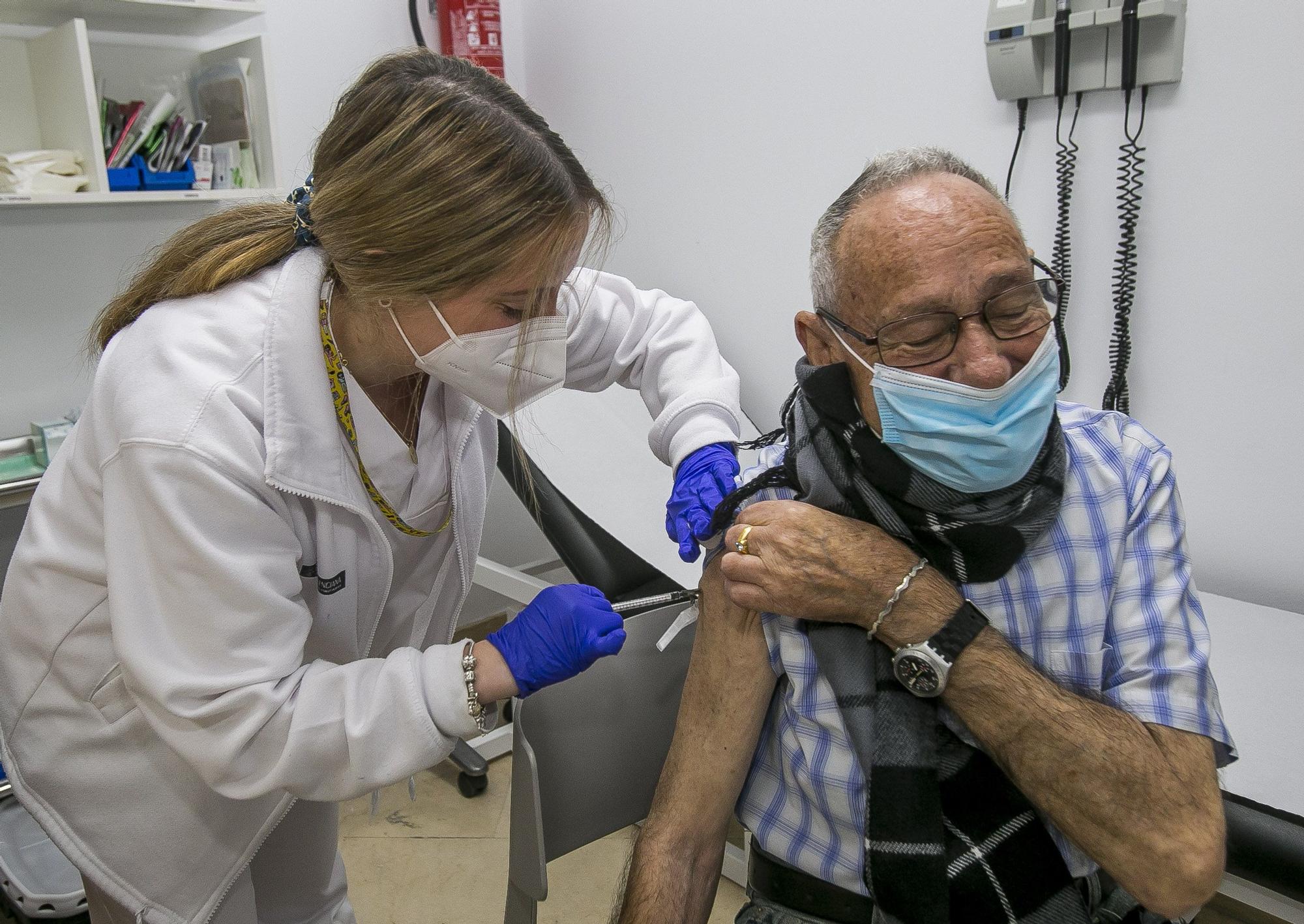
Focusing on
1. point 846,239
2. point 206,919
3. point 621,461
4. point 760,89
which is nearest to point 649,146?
point 760,89

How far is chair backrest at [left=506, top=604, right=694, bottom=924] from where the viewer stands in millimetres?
1183

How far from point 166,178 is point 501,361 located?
1.50 m

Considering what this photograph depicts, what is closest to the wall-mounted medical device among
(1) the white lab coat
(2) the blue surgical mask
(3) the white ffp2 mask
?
(2) the blue surgical mask

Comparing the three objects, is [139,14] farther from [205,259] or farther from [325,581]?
[325,581]

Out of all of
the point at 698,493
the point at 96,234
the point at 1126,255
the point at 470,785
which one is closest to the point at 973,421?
the point at 698,493

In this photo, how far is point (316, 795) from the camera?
1.11 m

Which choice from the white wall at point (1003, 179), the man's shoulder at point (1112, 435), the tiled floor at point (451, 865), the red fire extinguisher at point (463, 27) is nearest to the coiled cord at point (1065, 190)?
the white wall at point (1003, 179)

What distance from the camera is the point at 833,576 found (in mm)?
1078

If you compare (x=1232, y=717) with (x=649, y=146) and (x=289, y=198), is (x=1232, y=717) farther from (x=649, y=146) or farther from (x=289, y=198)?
(x=649, y=146)

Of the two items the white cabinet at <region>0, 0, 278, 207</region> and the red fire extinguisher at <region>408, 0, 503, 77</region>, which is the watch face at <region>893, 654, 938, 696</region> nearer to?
the white cabinet at <region>0, 0, 278, 207</region>

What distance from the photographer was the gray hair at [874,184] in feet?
3.70

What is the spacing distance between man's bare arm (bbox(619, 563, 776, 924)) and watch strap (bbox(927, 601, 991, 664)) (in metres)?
0.22

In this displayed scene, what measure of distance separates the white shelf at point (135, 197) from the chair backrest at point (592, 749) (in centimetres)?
121

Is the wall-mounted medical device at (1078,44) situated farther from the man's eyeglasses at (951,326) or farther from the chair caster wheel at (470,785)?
the chair caster wheel at (470,785)
